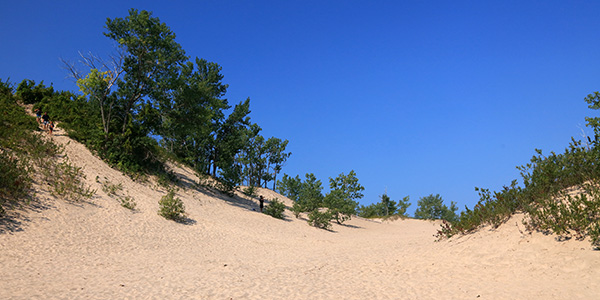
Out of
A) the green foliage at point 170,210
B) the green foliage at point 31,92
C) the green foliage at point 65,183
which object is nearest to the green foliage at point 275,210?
the green foliage at point 170,210

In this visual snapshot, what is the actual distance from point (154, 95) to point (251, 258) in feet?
64.5

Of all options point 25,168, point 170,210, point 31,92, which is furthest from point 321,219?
point 31,92

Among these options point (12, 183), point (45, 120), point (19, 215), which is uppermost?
point (45, 120)

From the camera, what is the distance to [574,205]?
962 centimetres

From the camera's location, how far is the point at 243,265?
41.1 ft

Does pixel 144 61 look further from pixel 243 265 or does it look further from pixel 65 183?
pixel 243 265

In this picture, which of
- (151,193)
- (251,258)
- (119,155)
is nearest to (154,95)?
(119,155)

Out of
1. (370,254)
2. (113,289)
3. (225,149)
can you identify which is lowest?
(113,289)

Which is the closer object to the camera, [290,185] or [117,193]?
[117,193]

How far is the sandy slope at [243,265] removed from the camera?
324 inches

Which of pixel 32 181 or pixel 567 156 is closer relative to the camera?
pixel 567 156

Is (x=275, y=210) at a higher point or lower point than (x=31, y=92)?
lower

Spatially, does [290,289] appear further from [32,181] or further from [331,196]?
[331,196]

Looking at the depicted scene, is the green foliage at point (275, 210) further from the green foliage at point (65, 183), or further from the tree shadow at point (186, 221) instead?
the green foliage at point (65, 183)
